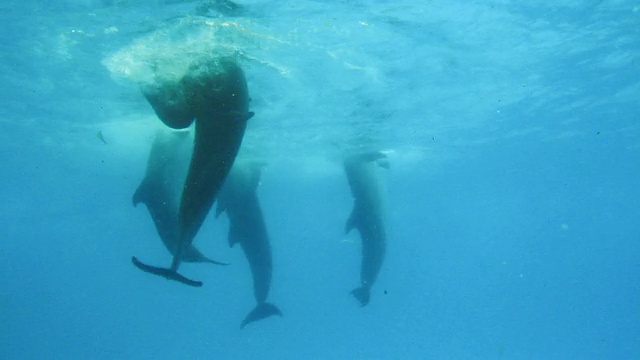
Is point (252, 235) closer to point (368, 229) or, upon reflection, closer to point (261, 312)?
point (261, 312)

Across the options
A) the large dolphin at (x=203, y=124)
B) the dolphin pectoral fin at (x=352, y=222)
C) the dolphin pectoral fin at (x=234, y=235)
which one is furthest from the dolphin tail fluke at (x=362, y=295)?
the large dolphin at (x=203, y=124)

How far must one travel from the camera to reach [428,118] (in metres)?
22.9

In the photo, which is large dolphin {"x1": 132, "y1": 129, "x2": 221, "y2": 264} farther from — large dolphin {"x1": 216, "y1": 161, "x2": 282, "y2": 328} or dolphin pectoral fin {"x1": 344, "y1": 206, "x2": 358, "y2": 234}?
dolphin pectoral fin {"x1": 344, "y1": 206, "x2": 358, "y2": 234}

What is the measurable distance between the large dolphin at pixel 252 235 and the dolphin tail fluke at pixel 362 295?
2510mm

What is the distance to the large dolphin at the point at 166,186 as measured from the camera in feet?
30.7

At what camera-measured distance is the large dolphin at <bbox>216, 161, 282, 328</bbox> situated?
567 inches

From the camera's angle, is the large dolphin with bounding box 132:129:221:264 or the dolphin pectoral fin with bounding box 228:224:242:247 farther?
the dolphin pectoral fin with bounding box 228:224:242:247

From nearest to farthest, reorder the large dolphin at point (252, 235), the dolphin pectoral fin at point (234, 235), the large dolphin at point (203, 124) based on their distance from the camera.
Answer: the large dolphin at point (203, 124) → the dolphin pectoral fin at point (234, 235) → the large dolphin at point (252, 235)

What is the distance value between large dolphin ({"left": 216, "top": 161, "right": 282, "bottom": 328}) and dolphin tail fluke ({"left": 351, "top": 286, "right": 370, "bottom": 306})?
251 cm

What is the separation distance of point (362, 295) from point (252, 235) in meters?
3.88

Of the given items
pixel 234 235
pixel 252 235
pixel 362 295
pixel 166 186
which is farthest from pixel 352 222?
pixel 166 186

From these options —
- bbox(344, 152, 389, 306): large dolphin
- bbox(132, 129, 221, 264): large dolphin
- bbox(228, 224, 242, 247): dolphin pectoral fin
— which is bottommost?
bbox(344, 152, 389, 306): large dolphin

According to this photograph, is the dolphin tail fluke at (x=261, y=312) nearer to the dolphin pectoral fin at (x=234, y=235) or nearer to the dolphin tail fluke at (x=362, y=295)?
the dolphin pectoral fin at (x=234, y=235)

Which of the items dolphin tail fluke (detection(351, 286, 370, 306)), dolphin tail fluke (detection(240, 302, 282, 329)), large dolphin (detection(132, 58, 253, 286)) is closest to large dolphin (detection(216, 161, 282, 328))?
dolphin tail fluke (detection(240, 302, 282, 329))
